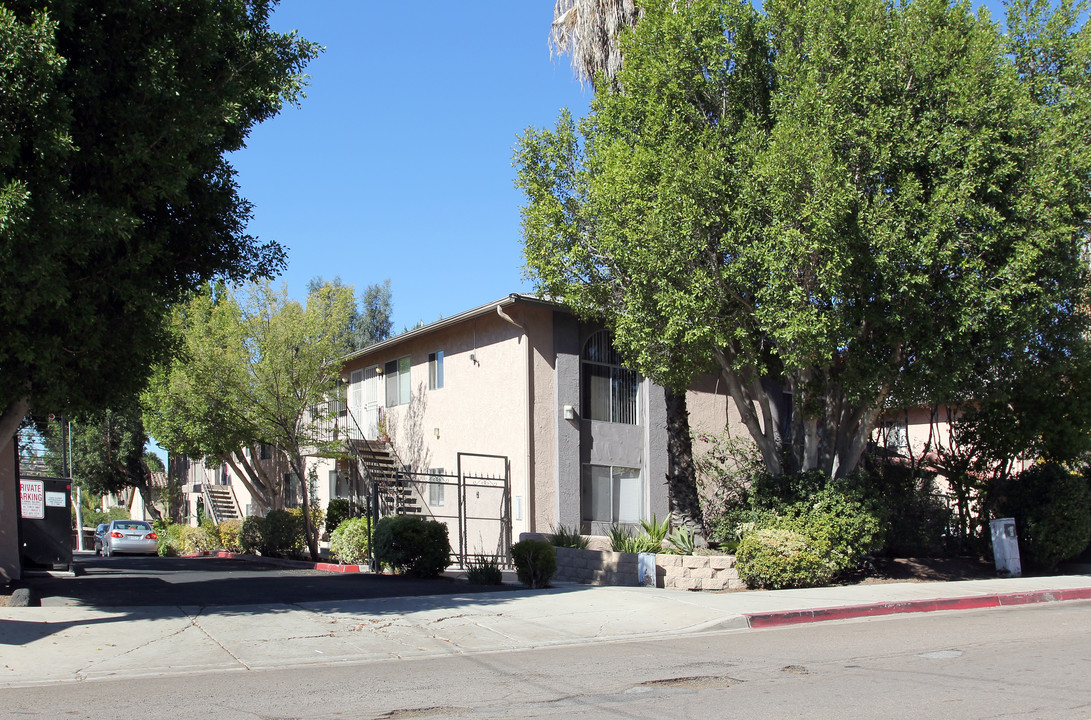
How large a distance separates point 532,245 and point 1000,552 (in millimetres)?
10499

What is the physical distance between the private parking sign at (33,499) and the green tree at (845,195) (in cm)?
1067

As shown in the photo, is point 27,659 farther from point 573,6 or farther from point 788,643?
point 573,6

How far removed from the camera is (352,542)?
2112 centimetres

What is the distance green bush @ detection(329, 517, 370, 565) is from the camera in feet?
68.9

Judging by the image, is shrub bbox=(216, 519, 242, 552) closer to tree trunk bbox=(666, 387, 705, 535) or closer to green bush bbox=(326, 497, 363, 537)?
green bush bbox=(326, 497, 363, 537)

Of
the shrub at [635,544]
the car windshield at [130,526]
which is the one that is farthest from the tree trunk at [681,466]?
the car windshield at [130,526]

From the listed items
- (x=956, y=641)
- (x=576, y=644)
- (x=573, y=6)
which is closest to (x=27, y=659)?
(x=576, y=644)

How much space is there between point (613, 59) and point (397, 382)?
11.1 m

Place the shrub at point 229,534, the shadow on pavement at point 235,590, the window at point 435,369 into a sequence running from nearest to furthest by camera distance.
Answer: the shadow on pavement at point 235,590 < the window at point 435,369 < the shrub at point 229,534

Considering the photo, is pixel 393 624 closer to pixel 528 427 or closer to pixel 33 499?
pixel 528 427

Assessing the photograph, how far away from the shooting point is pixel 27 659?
8.81 m

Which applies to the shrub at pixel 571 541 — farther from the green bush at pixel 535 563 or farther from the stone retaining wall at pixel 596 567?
the green bush at pixel 535 563

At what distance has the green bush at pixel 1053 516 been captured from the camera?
1728 centimetres

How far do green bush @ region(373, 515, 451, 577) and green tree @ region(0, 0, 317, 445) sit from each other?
6019mm
